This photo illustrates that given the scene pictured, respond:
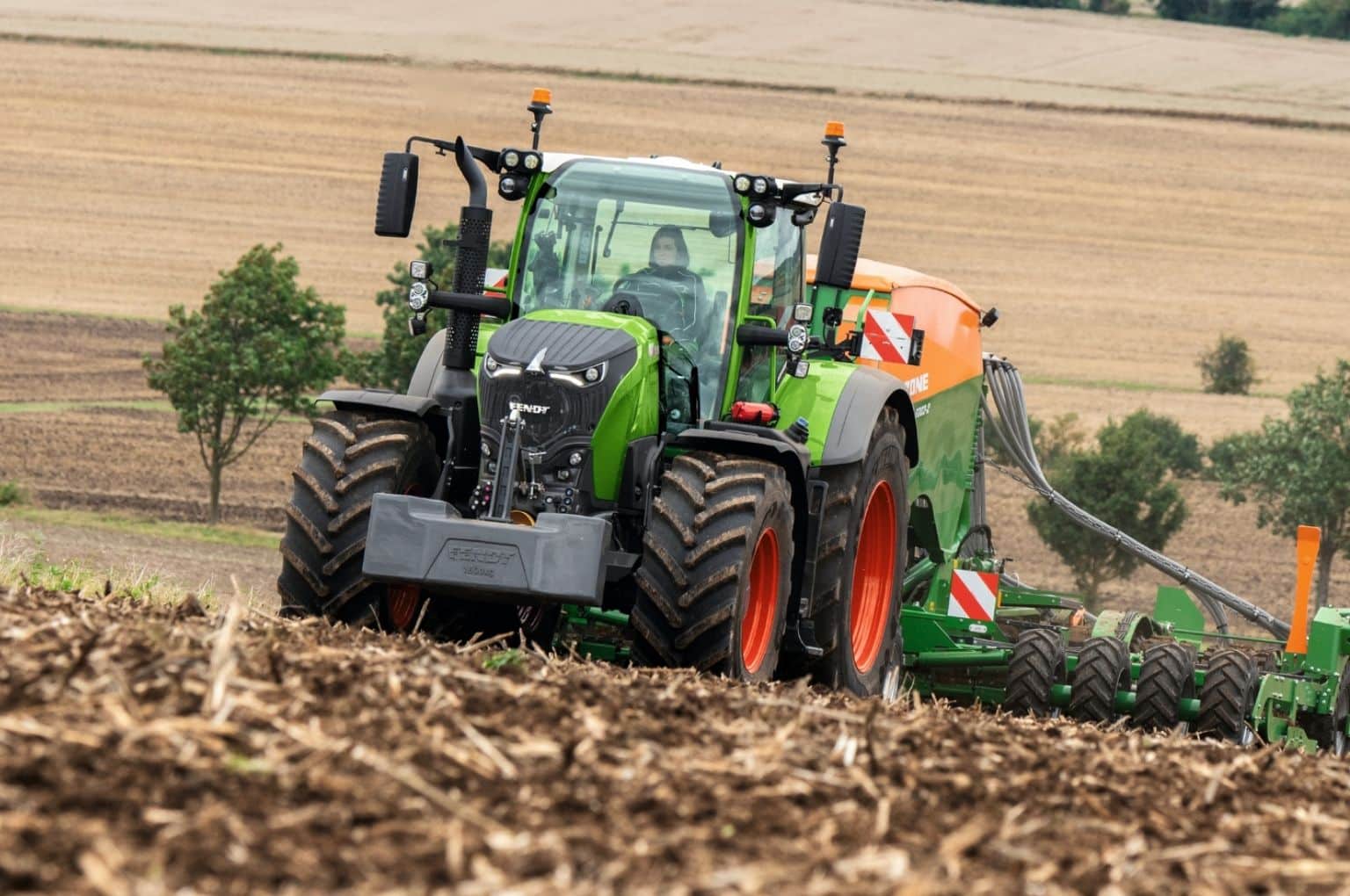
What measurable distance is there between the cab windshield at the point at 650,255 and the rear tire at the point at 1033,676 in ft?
11.4

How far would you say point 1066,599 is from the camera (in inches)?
563

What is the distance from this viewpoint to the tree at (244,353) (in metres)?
27.0

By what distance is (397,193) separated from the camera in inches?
351

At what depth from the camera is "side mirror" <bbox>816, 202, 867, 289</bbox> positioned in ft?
29.8

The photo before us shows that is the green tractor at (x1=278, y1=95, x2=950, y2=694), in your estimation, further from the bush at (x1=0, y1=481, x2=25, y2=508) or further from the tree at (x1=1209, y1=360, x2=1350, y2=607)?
the tree at (x1=1209, y1=360, x2=1350, y2=607)

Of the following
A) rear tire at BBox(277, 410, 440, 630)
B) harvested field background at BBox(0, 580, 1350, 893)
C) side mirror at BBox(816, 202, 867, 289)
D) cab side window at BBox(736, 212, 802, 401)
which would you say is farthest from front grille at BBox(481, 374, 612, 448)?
harvested field background at BBox(0, 580, 1350, 893)

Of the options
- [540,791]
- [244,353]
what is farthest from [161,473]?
[540,791]

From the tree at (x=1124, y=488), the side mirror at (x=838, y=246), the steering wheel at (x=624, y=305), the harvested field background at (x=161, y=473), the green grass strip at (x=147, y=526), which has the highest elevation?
the side mirror at (x=838, y=246)

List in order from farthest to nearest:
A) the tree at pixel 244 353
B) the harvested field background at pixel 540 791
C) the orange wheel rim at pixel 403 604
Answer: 1. the tree at pixel 244 353
2. the orange wheel rim at pixel 403 604
3. the harvested field background at pixel 540 791

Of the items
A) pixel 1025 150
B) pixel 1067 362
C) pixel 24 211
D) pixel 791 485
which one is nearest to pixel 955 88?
pixel 1025 150

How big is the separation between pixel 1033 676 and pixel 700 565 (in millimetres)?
4248

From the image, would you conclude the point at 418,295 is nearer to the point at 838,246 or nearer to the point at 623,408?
the point at 623,408

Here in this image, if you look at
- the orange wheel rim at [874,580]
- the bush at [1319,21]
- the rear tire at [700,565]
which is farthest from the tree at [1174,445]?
the bush at [1319,21]

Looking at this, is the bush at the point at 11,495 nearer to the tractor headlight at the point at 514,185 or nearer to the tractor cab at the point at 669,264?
the tractor headlight at the point at 514,185
